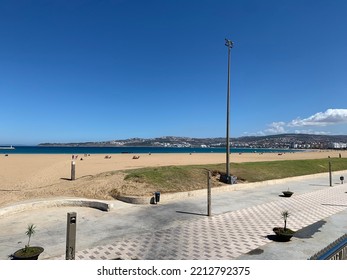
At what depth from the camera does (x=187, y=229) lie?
11.8 meters

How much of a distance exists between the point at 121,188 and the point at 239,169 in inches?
547

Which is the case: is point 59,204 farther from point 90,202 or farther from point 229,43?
point 229,43

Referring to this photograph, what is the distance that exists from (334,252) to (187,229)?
7.72 meters

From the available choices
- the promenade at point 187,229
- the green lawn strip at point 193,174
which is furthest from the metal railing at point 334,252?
the green lawn strip at point 193,174

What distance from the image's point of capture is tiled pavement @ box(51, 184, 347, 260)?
897 cm

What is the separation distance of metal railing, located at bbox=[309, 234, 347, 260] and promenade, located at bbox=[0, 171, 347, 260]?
397cm

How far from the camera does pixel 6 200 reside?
660 inches

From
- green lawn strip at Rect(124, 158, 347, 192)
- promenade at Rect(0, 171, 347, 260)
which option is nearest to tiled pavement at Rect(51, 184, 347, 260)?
promenade at Rect(0, 171, 347, 260)

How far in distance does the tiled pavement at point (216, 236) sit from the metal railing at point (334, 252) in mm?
4148

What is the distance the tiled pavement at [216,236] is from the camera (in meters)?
8.97

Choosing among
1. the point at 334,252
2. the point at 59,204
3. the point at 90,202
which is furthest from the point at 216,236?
the point at 59,204

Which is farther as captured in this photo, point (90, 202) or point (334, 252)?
point (90, 202)
